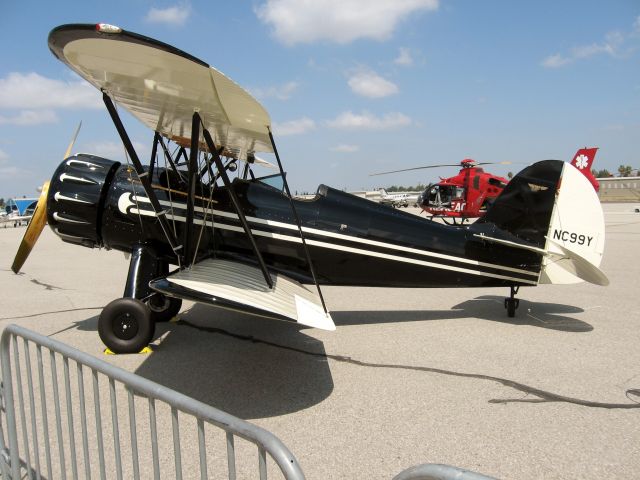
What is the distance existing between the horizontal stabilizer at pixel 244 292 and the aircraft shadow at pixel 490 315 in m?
1.81

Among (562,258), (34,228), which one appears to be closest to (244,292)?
(34,228)

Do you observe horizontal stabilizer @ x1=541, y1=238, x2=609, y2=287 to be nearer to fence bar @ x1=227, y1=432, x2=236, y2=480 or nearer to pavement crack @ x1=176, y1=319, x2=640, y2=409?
pavement crack @ x1=176, y1=319, x2=640, y2=409

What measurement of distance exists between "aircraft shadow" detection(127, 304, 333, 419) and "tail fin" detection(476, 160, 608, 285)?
2.99m

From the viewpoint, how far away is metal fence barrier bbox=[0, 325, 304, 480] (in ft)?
4.83

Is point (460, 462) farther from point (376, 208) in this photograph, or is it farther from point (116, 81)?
point (116, 81)

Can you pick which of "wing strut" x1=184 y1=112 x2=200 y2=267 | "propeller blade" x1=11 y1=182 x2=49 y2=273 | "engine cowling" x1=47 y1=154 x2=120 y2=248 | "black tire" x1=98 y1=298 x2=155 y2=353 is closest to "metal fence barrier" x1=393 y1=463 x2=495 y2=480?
"wing strut" x1=184 y1=112 x2=200 y2=267

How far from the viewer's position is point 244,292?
391 cm

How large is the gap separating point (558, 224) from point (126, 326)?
5269 millimetres

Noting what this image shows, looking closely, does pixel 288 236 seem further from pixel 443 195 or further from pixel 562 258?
pixel 443 195

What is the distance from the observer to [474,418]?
3.35 meters

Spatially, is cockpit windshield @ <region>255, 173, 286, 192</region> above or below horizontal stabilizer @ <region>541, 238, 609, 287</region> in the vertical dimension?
above

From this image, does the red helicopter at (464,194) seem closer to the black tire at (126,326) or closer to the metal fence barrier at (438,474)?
the black tire at (126,326)

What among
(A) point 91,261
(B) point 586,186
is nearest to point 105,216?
(B) point 586,186

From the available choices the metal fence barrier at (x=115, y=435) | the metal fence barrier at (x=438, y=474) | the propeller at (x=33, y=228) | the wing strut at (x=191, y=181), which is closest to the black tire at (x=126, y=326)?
the metal fence barrier at (x=115, y=435)
